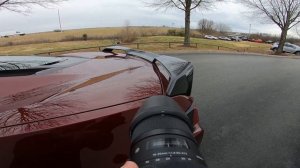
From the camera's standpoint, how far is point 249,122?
220 inches

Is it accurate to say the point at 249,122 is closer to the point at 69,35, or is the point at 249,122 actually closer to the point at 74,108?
the point at 74,108

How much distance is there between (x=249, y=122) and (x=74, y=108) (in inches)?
151

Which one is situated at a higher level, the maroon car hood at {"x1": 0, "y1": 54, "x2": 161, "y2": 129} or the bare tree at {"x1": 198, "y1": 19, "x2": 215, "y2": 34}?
the maroon car hood at {"x1": 0, "y1": 54, "x2": 161, "y2": 129}

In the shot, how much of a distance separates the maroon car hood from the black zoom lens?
39.5 inches

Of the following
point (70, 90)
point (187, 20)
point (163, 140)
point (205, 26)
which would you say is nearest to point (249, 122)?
point (70, 90)

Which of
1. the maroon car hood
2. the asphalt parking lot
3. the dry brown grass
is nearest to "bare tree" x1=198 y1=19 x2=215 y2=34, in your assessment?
the dry brown grass

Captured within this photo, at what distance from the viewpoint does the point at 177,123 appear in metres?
1.27

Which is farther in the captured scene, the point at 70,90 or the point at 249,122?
the point at 249,122

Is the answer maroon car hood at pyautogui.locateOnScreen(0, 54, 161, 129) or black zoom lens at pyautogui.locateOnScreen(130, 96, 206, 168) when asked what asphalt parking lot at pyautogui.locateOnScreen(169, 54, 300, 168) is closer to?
maroon car hood at pyautogui.locateOnScreen(0, 54, 161, 129)

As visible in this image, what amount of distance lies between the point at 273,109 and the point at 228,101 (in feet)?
2.62

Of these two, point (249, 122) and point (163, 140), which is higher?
point (163, 140)

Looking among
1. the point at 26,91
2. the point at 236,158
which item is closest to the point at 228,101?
the point at 236,158

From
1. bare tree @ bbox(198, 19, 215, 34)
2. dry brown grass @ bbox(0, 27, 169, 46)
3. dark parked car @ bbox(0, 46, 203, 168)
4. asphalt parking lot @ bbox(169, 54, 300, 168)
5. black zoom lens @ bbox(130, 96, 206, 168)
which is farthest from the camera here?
bare tree @ bbox(198, 19, 215, 34)

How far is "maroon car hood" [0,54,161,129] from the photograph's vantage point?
7.29 ft
